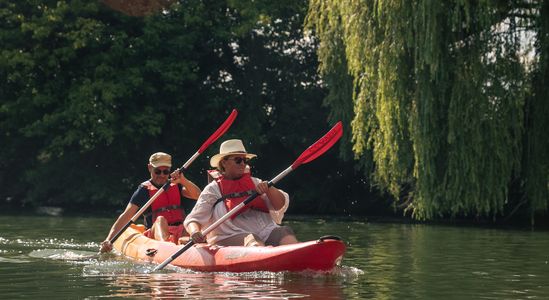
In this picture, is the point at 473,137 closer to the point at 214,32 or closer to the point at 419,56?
the point at 419,56

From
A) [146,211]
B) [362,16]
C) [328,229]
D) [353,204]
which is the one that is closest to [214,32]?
[353,204]

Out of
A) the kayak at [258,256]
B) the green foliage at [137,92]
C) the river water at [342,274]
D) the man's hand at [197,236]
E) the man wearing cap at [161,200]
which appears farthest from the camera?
the green foliage at [137,92]

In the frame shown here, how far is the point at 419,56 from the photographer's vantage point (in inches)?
802

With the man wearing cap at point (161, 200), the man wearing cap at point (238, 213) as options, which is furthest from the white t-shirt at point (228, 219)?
the man wearing cap at point (161, 200)

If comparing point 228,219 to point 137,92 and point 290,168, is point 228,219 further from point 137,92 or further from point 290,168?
point 137,92

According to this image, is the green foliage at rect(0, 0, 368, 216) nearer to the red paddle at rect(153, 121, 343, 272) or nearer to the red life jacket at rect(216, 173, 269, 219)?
the red paddle at rect(153, 121, 343, 272)

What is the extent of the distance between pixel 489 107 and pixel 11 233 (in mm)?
8807

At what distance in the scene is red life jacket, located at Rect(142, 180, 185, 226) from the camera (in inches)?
658

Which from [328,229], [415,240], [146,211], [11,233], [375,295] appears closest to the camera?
[375,295]

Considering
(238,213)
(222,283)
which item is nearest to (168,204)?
(238,213)

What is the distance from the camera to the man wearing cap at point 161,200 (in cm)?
1650

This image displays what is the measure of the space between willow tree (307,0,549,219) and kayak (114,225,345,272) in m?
6.90

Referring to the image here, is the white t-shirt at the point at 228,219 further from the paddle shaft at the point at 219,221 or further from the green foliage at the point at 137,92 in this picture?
the green foliage at the point at 137,92

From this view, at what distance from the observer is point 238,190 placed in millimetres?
13742
